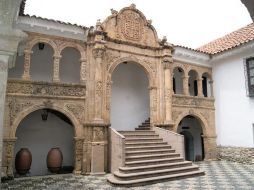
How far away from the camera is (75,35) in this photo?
10.6 m

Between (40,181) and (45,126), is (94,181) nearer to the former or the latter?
(40,181)

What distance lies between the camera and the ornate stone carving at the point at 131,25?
11.5m

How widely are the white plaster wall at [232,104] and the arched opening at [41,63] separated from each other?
9.09 metres

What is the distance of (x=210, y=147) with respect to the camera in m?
13.6

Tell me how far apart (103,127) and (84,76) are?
7.42ft

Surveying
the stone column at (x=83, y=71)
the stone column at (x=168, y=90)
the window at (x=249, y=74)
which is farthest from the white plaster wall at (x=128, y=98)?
the window at (x=249, y=74)

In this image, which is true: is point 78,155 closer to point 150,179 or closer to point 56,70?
point 150,179

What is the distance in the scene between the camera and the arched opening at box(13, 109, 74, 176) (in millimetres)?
11164

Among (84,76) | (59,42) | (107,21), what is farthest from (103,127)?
(107,21)

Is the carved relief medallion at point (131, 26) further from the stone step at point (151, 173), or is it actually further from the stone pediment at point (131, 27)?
the stone step at point (151, 173)

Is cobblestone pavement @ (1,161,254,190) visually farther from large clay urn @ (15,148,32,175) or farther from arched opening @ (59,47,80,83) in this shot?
arched opening @ (59,47,80,83)

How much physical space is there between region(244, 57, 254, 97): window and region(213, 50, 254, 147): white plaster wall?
0.23 m

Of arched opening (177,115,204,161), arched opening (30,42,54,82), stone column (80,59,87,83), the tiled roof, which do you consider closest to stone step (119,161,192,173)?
stone column (80,59,87,83)

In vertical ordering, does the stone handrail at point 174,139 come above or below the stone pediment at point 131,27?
below
